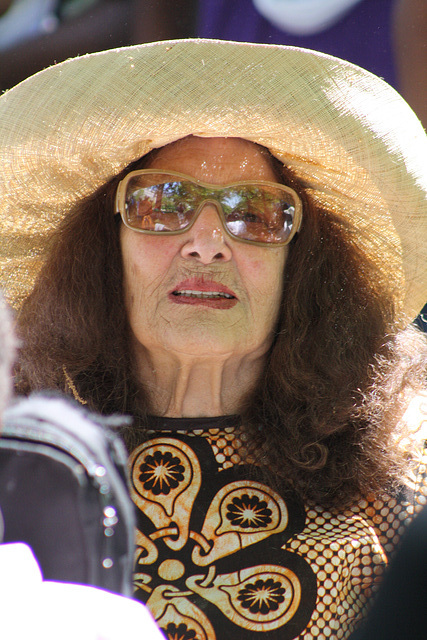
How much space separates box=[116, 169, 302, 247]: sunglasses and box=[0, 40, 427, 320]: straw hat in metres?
0.09

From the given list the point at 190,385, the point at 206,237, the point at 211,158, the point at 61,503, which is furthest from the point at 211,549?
the point at 211,158

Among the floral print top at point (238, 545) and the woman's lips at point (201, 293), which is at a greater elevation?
the woman's lips at point (201, 293)

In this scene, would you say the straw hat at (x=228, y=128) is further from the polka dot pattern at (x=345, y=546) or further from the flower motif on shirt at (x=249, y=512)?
the flower motif on shirt at (x=249, y=512)

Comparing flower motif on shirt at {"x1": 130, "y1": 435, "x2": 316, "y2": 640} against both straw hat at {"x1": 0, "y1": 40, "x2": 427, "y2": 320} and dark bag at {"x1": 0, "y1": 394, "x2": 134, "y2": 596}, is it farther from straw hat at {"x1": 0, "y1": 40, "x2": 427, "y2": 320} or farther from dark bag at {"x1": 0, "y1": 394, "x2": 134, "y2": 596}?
straw hat at {"x1": 0, "y1": 40, "x2": 427, "y2": 320}

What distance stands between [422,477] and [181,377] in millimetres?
702

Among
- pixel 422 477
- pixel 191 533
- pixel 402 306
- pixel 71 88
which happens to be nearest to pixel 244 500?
pixel 191 533

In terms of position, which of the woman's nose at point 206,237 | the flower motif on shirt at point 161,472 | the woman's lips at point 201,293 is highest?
the woman's nose at point 206,237

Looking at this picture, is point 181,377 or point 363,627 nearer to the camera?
point 363,627

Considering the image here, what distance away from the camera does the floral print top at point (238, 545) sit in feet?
5.21

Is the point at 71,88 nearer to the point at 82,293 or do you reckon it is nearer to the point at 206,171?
the point at 206,171

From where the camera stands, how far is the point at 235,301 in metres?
1.88

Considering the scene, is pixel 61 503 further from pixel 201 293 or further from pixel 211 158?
pixel 211 158

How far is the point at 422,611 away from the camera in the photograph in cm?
150

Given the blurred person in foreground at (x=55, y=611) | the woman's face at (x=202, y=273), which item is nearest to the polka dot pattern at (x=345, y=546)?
the woman's face at (x=202, y=273)
